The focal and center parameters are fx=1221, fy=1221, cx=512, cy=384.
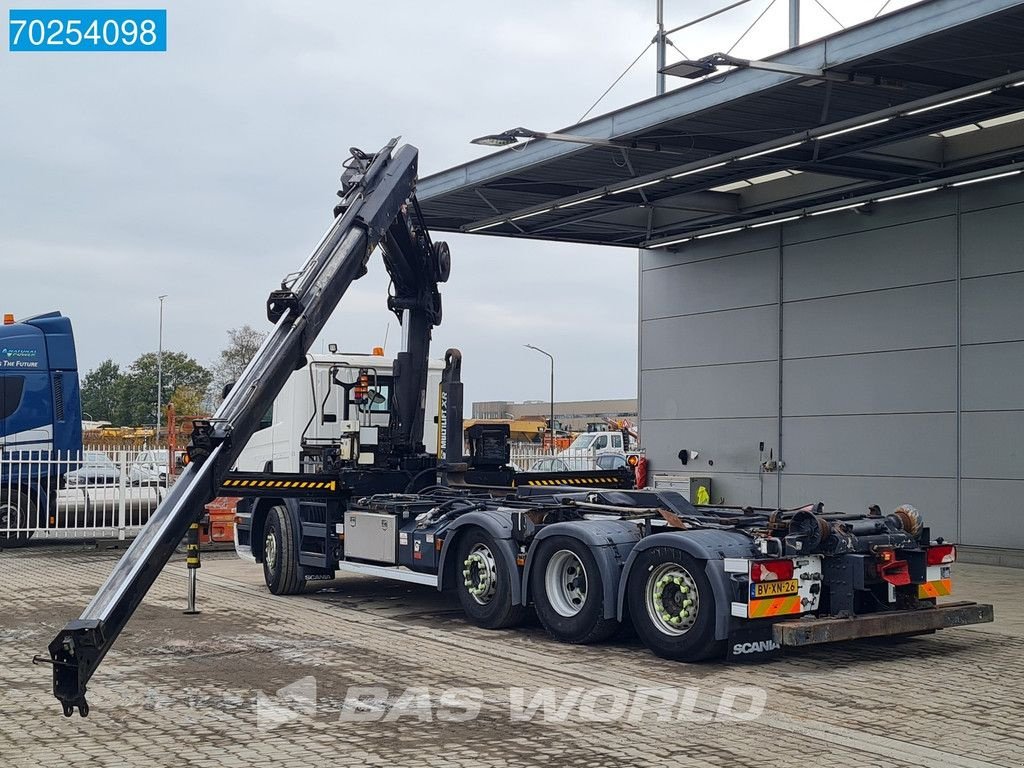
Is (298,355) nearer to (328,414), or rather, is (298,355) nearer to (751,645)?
(751,645)

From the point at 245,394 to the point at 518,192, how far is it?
39.0 ft

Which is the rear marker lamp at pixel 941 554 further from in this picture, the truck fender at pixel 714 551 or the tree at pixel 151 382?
the tree at pixel 151 382

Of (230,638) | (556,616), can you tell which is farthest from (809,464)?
(230,638)

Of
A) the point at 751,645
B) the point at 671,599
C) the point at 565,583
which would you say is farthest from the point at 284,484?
the point at 751,645

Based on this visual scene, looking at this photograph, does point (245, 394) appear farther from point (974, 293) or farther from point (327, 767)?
point (974, 293)

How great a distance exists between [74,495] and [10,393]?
2014 mm

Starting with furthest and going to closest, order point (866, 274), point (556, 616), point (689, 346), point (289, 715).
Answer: point (689, 346)
point (866, 274)
point (556, 616)
point (289, 715)

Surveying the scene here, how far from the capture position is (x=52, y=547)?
21297 millimetres

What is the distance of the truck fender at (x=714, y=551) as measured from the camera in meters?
9.41

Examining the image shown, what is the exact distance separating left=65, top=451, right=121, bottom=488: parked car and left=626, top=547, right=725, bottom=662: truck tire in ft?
42.8

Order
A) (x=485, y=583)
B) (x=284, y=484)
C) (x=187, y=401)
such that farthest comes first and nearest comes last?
(x=187, y=401)
(x=284, y=484)
(x=485, y=583)

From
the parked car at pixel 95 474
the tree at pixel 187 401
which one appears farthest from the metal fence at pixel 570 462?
the tree at pixel 187 401

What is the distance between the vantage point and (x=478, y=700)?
27.6ft

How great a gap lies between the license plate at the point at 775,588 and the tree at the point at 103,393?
84620mm
